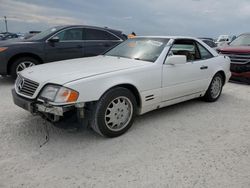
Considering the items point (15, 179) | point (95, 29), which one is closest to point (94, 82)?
point (15, 179)

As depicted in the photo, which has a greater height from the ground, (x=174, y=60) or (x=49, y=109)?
(x=174, y=60)

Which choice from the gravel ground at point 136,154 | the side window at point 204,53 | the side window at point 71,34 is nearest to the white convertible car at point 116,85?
the side window at point 204,53

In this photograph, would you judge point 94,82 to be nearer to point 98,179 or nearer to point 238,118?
point 98,179

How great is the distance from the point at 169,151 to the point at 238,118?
1.89 m

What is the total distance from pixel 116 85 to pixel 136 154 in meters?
0.92

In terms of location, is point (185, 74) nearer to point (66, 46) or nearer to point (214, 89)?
point (214, 89)

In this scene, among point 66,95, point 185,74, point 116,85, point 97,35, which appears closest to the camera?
point 66,95

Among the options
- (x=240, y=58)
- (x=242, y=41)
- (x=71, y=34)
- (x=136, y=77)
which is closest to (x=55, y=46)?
(x=71, y=34)

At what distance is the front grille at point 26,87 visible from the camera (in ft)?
9.01

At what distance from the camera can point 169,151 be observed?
269cm

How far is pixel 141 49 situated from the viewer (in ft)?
12.3

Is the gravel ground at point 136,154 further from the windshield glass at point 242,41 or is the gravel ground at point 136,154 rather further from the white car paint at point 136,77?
the windshield glass at point 242,41

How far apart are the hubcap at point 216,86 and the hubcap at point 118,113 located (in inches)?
91.3

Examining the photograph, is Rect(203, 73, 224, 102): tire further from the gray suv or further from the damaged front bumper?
the gray suv
